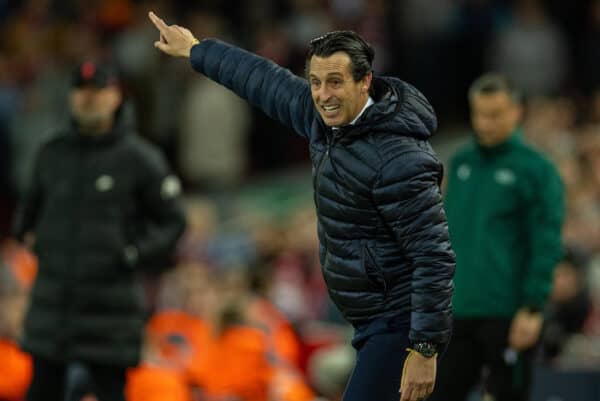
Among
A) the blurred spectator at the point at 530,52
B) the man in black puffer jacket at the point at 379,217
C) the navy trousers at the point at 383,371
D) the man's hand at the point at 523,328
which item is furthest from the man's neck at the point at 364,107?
the blurred spectator at the point at 530,52

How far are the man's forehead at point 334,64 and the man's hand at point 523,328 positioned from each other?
2.07 meters

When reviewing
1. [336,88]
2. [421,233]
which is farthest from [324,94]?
[421,233]

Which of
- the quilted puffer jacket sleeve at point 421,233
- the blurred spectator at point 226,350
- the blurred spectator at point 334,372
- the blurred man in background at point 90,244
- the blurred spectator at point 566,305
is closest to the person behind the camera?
the quilted puffer jacket sleeve at point 421,233

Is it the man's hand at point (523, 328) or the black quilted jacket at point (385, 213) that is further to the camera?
the man's hand at point (523, 328)

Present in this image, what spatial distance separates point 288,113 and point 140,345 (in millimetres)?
2069

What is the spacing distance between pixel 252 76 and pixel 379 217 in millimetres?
838

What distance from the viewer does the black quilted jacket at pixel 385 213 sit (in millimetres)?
5758

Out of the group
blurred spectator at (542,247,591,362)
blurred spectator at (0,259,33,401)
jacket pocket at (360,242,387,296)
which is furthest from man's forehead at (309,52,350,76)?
blurred spectator at (542,247,591,362)

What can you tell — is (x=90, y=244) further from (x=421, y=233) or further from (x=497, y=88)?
(x=421, y=233)

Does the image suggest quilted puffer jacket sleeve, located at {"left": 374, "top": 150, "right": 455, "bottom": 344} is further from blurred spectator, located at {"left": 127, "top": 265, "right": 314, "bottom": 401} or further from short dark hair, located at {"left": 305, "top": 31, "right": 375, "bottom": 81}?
blurred spectator, located at {"left": 127, "top": 265, "right": 314, "bottom": 401}

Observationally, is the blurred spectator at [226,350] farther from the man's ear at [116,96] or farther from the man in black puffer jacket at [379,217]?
the man in black puffer jacket at [379,217]

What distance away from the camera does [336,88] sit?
19.1ft

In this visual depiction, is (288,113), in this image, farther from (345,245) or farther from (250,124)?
(250,124)

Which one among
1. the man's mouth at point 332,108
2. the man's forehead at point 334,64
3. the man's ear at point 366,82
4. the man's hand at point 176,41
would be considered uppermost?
the man's hand at point 176,41
